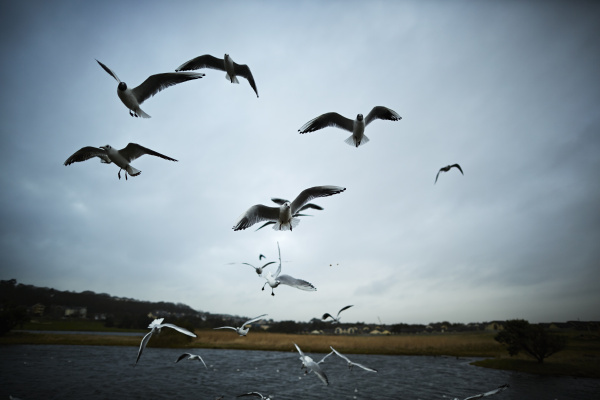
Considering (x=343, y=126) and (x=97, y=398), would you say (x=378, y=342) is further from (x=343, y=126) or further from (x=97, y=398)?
(x=343, y=126)

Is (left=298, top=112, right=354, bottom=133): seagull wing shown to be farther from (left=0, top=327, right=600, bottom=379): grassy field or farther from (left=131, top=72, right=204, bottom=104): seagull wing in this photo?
(left=0, top=327, right=600, bottom=379): grassy field

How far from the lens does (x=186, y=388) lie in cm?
2778

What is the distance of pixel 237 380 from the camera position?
3078cm

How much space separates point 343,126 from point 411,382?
3203cm

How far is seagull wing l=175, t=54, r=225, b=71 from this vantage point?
7703 millimetres

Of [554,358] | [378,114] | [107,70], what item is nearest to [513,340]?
[554,358]

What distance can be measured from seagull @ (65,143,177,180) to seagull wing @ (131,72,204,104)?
116 centimetres

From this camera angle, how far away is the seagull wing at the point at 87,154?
7551mm

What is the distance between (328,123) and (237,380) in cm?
3027

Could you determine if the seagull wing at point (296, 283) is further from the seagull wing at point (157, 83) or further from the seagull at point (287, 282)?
the seagull wing at point (157, 83)

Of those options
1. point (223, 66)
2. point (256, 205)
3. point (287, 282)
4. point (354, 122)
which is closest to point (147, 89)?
point (223, 66)

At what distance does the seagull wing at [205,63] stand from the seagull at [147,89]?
1.68ft

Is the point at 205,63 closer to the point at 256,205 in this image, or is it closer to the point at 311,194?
the point at 256,205

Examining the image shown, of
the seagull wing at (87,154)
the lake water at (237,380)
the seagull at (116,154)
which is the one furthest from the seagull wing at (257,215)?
the lake water at (237,380)
